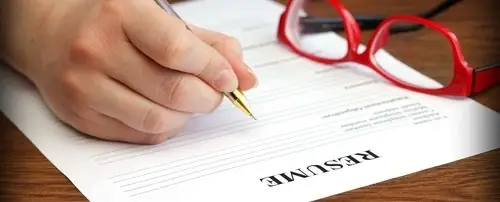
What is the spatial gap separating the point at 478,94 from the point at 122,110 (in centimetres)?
28

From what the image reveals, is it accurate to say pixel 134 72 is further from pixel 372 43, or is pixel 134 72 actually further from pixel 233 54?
pixel 372 43

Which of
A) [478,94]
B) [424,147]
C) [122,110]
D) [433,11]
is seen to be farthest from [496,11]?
[122,110]

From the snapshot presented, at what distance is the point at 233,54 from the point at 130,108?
86 millimetres

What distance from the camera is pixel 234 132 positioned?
63 centimetres

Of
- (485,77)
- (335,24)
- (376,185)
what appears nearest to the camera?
(376,185)

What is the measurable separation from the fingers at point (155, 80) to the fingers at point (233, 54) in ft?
0.09

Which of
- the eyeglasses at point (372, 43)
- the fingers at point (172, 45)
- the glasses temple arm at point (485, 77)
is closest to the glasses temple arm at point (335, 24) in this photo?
the eyeglasses at point (372, 43)

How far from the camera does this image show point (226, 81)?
23.5 inches

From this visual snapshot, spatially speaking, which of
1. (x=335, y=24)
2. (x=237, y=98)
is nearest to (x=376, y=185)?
(x=237, y=98)

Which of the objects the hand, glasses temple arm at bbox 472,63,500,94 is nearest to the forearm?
the hand

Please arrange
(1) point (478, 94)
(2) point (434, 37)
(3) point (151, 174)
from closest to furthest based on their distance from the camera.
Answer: (3) point (151, 174), (1) point (478, 94), (2) point (434, 37)

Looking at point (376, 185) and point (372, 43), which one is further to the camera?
point (372, 43)

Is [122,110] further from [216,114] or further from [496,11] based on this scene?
[496,11]

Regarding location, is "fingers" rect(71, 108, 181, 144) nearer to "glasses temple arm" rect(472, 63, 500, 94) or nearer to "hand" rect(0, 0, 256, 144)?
"hand" rect(0, 0, 256, 144)
